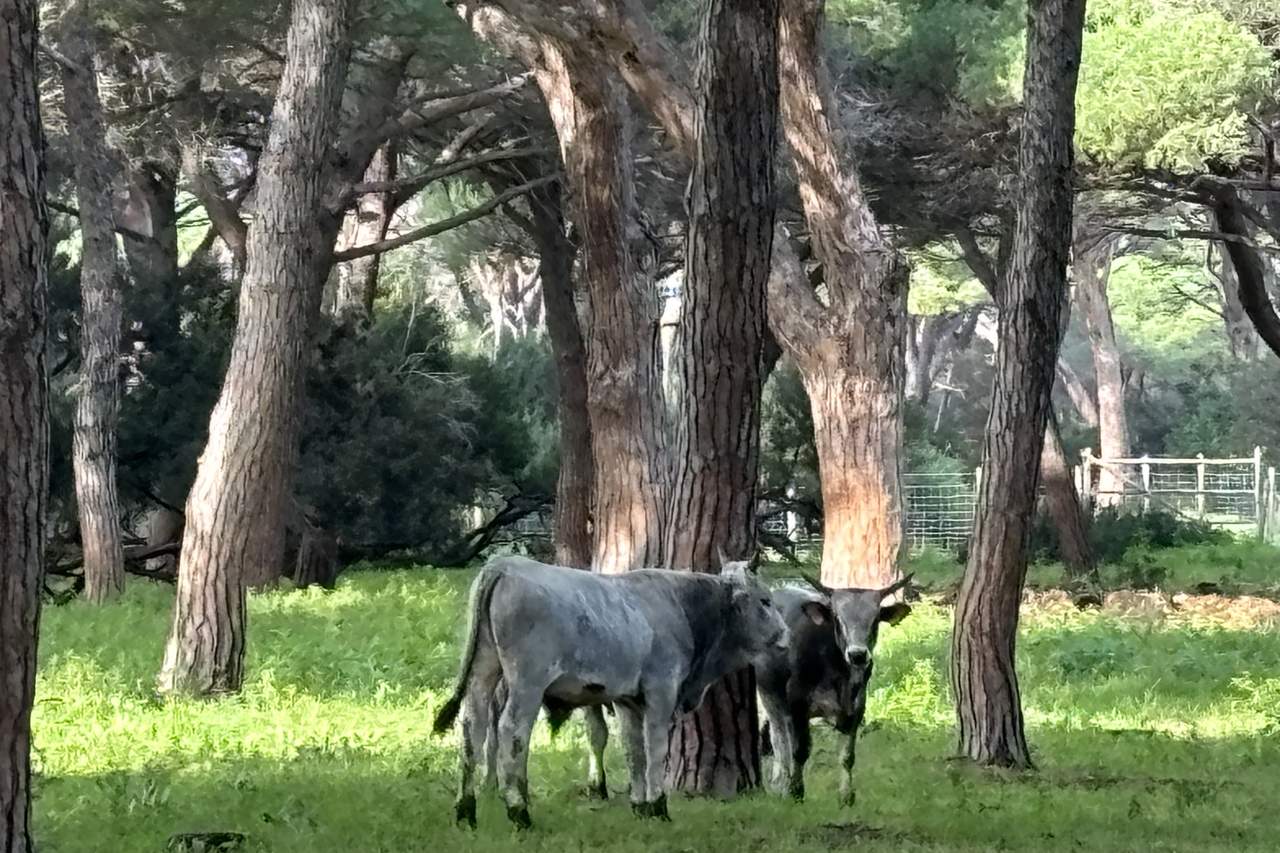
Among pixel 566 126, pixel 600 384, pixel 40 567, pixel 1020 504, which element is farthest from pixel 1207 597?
pixel 40 567

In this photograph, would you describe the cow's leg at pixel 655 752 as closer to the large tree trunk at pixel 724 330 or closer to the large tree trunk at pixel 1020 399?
the large tree trunk at pixel 724 330

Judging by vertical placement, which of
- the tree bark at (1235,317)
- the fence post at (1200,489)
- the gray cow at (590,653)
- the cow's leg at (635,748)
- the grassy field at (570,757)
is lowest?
the grassy field at (570,757)

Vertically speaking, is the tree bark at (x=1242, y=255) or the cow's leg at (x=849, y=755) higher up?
the tree bark at (x=1242, y=255)

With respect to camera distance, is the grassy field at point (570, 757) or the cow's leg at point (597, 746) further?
the cow's leg at point (597, 746)

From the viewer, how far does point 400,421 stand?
90.3 ft

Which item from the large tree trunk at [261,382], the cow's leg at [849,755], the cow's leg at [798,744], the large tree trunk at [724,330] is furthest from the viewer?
the large tree trunk at [261,382]

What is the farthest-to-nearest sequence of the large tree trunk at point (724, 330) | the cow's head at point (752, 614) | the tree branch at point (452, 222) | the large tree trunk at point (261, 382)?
the tree branch at point (452, 222)
the large tree trunk at point (261, 382)
the large tree trunk at point (724, 330)
the cow's head at point (752, 614)

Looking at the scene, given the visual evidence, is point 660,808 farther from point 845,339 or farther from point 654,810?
point 845,339

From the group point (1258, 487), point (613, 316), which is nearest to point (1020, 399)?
point (613, 316)

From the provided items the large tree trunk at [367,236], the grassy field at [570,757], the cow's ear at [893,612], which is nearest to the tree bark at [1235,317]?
the large tree trunk at [367,236]

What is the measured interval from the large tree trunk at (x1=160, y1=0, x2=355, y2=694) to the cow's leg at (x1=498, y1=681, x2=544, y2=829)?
5572 millimetres

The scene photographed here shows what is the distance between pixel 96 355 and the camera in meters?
20.3

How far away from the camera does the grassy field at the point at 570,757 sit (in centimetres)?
785

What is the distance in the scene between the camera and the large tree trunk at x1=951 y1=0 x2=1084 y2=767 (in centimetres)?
1020
